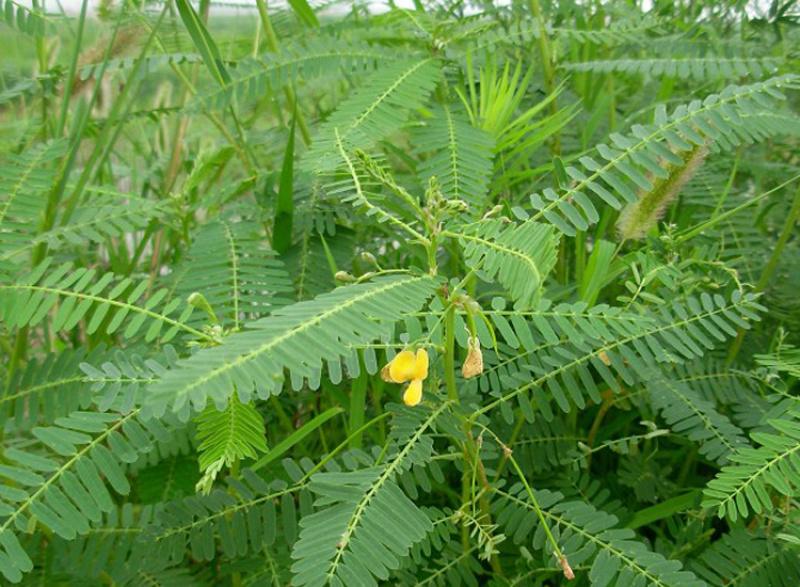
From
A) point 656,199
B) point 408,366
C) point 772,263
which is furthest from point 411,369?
point 772,263

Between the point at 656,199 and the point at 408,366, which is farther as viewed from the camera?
the point at 656,199

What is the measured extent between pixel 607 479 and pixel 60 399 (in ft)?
1.93

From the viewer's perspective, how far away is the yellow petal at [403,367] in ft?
1.96

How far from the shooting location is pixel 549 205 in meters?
0.71

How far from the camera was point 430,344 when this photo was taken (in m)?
0.64

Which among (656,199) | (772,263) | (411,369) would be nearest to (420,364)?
(411,369)

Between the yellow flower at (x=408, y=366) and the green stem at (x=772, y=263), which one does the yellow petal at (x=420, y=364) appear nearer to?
the yellow flower at (x=408, y=366)

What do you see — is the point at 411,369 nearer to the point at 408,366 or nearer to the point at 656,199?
the point at 408,366

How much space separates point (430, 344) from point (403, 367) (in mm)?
47

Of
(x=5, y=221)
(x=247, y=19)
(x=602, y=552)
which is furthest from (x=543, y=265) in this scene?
(x=247, y=19)

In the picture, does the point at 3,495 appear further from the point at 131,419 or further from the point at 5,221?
the point at 5,221

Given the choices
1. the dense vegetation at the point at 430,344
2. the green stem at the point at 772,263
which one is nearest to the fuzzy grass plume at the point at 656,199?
the dense vegetation at the point at 430,344

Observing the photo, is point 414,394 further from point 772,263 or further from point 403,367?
point 772,263

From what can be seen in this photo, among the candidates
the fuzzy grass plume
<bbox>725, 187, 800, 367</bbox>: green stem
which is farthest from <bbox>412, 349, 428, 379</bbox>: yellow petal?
<bbox>725, 187, 800, 367</bbox>: green stem
